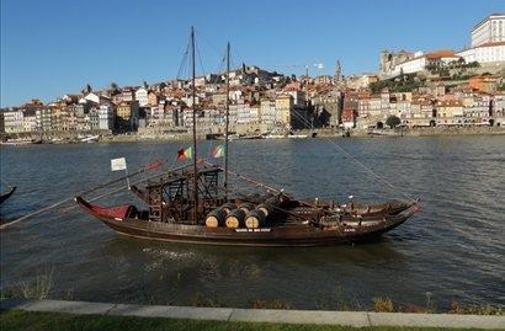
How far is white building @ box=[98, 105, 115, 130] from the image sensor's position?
153250mm

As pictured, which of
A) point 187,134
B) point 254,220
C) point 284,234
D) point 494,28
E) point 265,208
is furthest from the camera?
point 494,28

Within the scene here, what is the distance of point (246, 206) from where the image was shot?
70.7 ft

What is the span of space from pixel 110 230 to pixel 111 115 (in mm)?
136153

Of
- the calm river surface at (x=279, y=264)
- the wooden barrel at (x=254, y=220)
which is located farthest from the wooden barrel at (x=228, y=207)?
the calm river surface at (x=279, y=264)

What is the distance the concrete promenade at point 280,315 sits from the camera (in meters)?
7.13

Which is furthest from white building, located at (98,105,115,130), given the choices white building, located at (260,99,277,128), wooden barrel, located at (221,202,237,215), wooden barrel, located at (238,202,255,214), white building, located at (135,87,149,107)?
wooden barrel, located at (238,202,255,214)

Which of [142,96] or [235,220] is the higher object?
[142,96]

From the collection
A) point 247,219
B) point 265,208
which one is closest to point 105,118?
point 265,208

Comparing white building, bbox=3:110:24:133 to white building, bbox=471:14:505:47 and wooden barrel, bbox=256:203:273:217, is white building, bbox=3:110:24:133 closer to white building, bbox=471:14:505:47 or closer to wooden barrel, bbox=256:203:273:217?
white building, bbox=471:14:505:47

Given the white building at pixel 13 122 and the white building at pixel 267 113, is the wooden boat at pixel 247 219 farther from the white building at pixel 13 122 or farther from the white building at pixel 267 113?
the white building at pixel 13 122

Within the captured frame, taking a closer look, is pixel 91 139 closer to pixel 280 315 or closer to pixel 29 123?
pixel 29 123

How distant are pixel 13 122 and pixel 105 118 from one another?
3578 cm

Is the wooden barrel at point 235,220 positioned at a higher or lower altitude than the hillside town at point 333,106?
lower

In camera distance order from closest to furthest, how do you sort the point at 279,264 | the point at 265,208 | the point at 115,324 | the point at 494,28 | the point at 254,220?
1. the point at 115,324
2. the point at 279,264
3. the point at 254,220
4. the point at 265,208
5. the point at 494,28
